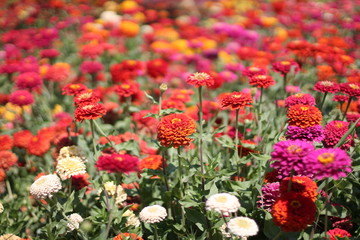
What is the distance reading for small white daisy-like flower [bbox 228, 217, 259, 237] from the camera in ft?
5.73

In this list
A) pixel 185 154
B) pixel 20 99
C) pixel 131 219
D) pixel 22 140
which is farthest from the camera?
pixel 20 99

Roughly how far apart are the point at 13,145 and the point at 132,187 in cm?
142

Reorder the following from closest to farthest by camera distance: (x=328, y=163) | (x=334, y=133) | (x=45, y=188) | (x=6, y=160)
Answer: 1. (x=328, y=163)
2. (x=45, y=188)
3. (x=334, y=133)
4. (x=6, y=160)

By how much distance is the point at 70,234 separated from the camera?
8.43 feet

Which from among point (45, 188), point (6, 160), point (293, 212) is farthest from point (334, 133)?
point (6, 160)

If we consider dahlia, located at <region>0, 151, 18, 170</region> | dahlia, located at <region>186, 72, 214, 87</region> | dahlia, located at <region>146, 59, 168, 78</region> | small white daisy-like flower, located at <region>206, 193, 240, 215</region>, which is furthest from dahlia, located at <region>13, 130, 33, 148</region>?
small white daisy-like flower, located at <region>206, 193, 240, 215</region>

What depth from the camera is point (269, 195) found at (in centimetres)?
224

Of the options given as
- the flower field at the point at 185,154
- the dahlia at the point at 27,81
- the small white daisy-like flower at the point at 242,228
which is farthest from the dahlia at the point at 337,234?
the dahlia at the point at 27,81

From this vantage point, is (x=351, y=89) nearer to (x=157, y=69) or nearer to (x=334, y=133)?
(x=334, y=133)

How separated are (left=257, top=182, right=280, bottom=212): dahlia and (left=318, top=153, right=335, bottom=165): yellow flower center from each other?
1.76ft

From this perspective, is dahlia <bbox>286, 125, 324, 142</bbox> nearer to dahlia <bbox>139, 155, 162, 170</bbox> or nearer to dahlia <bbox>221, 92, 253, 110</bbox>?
dahlia <bbox>221, 92, 253, 110</bbox>

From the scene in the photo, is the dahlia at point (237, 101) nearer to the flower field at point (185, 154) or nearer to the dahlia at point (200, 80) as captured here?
the flower field at point (185, 154)

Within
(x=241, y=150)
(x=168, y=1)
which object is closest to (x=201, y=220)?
(x=241, y=150)

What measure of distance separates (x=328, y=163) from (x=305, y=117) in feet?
1.78
